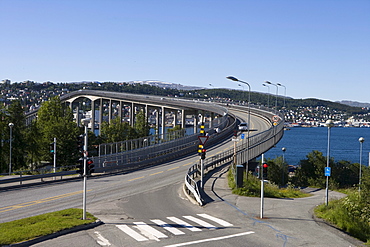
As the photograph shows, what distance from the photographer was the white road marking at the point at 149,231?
17.6 metres

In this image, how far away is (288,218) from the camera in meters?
21.6

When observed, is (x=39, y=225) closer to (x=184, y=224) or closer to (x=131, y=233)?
(x=131, y=233)

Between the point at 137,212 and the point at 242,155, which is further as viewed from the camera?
the point at 242,155

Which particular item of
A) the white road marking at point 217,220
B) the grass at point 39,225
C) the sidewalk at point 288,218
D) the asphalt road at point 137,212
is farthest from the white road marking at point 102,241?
the sidewalk at point 288,218

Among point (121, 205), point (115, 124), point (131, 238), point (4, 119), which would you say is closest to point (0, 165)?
point (4, 119)

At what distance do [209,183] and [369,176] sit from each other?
11452 mm

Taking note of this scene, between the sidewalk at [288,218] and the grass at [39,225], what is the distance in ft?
26.1

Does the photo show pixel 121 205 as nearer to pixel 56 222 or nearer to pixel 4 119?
pixel 56 222

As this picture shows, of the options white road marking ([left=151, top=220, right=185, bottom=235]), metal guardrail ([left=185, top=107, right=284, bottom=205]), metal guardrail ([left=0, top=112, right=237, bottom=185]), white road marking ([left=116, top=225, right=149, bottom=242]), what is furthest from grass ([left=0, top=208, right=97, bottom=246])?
metal guardrail ([left=0, top=112, right=237, bottom=185])

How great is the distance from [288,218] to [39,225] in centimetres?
1167

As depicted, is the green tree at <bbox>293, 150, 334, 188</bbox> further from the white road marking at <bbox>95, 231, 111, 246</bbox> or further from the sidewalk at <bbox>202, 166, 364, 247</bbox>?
the white road marking at <bbox>95, 231, 111, 246</bbox>

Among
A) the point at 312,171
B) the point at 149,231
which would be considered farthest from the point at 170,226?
the point at 312,171

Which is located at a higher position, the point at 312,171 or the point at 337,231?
the point at 337,231

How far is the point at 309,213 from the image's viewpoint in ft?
76.0
